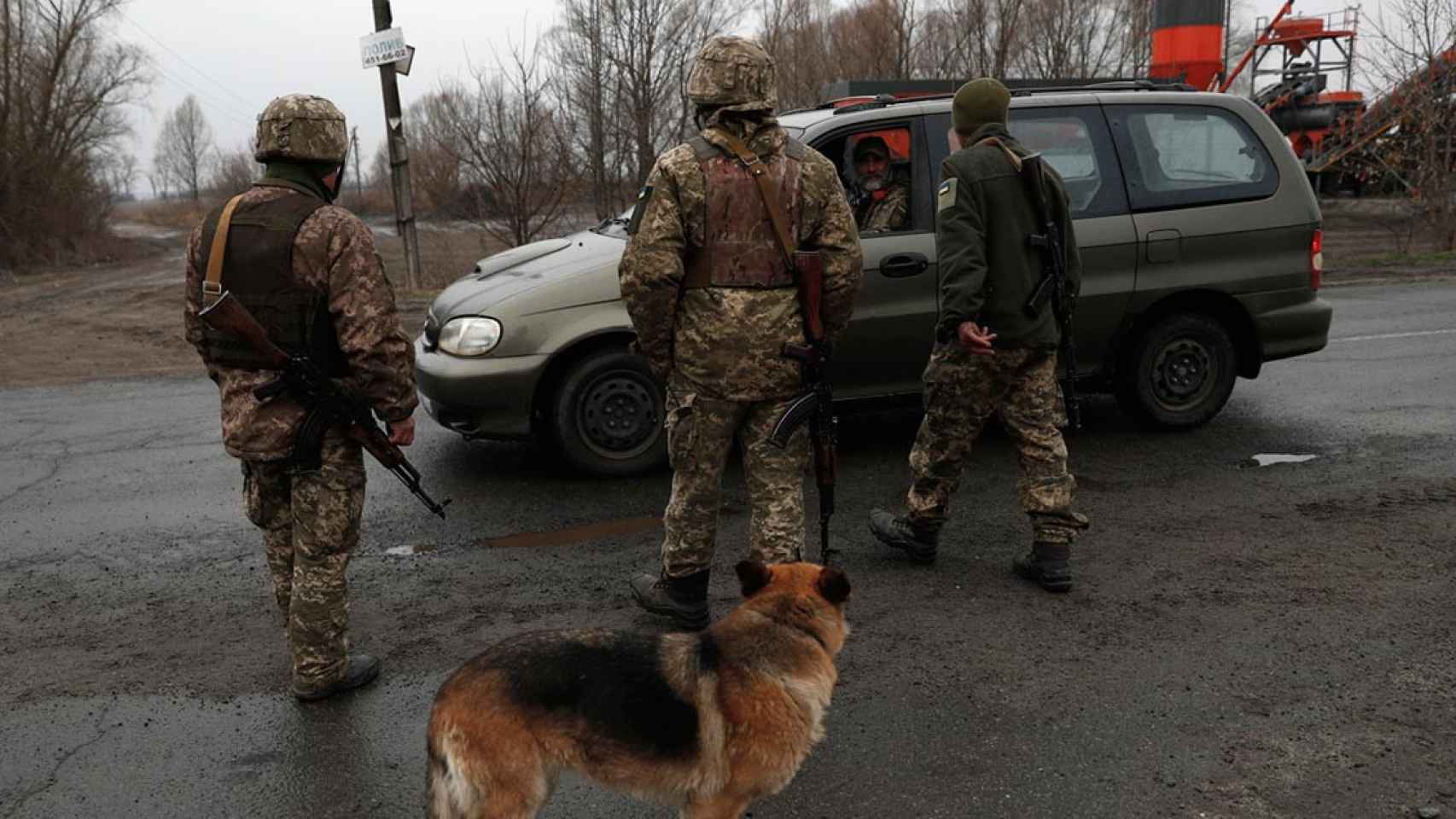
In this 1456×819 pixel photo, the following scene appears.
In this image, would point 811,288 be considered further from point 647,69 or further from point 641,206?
point 647,69

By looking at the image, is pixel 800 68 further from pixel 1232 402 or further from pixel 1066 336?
pixel 1066 336

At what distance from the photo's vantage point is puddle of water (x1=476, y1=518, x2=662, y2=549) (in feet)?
16.0

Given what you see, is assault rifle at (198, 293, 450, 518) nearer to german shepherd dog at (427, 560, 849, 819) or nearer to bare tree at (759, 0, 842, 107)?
german shepherd dog at (427, 560, 849, 819)

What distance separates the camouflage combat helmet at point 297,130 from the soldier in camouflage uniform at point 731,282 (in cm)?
101

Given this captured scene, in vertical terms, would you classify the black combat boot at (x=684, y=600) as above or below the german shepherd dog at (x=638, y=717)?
below

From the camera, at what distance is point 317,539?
338 centimetres

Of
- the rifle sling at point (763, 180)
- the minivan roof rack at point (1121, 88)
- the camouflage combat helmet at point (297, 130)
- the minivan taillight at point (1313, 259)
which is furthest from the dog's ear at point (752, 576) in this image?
the minivan taillight at point (1313, 259)

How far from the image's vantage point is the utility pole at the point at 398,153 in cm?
1280

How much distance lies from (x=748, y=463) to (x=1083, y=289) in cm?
298

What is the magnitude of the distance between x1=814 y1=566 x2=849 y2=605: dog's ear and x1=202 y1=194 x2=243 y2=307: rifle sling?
2.01 meters

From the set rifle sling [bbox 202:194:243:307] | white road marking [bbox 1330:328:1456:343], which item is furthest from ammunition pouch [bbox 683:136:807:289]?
white road marking [bbox 1330:328:1456:343]

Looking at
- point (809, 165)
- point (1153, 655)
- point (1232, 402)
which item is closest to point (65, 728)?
point (809, 165)

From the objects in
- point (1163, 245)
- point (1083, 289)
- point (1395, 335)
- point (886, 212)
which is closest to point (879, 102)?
point (886, 212)

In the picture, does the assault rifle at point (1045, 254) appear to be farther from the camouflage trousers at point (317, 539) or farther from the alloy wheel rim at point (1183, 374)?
the camouflage trousers at point (317, 539)
